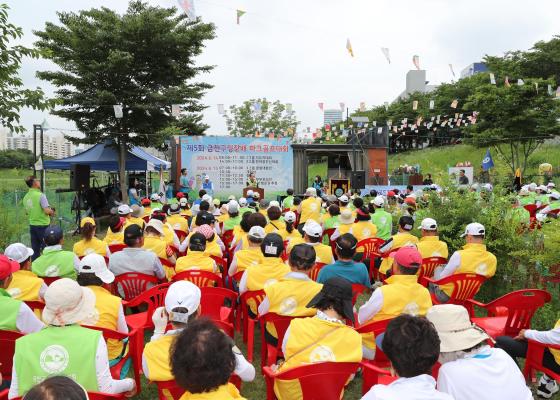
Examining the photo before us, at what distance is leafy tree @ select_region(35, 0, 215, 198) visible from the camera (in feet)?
44.5

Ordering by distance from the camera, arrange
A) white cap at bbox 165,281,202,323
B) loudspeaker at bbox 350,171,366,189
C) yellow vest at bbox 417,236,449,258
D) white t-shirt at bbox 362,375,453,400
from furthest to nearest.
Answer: loudspeaker at bbox 350,171,366,189, yellow vest at bbox 417,236,449,258, white cap at bbox 165,281,202,323, white t-shirt at bbox 362,375,453,400

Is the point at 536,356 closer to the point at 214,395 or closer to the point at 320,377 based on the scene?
the point at 320,377

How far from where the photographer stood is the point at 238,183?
641 inches

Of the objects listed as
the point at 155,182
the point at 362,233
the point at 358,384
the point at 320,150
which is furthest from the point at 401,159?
the point at 358,384

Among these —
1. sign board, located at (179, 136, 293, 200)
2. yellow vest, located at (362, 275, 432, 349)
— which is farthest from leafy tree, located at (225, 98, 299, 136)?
yellow vest, located at (362, 275, 432, 349)

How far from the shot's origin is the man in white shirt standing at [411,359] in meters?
1.68

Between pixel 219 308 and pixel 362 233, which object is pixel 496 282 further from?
pixel 219 308

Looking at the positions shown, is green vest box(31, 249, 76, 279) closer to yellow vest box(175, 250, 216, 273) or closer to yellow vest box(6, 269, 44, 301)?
yellow vest box(6, 269, 44, 301)

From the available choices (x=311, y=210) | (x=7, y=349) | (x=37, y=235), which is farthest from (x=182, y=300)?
(x=37, y=235)

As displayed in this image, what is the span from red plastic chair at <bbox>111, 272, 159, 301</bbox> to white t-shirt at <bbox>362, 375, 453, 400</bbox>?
10.0 feet

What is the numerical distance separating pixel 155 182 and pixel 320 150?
7.64 metres

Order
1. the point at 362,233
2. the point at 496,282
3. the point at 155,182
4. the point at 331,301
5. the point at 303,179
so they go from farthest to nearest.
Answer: the point at 155,182 < the point at 303,179 < the point at 362,233 < the point at 496,282 < the point at 331,301

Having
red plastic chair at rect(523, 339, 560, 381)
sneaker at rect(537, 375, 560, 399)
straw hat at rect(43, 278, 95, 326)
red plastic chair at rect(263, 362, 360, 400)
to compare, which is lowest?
sneaker at rect(537, 375, 560, 399)

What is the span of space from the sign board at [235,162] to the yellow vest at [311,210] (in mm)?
8179
